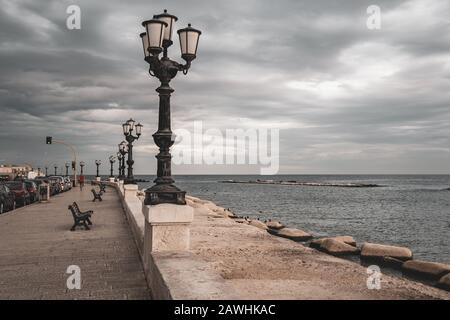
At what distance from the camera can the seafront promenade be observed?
6.02m

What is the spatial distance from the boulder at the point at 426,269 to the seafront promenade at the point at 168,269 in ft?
9.96

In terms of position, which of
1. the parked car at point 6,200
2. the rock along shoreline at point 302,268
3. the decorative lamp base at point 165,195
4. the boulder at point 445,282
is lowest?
the boulder at point 445,282

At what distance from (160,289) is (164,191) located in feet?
6.73

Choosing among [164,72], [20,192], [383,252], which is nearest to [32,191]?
[20,192]

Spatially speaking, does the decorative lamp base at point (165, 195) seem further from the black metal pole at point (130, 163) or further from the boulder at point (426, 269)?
the black metal pole at point (130, 163)

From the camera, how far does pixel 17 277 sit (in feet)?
26.5

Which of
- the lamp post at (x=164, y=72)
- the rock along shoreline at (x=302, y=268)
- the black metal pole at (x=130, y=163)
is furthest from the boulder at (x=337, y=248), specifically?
the lamp post at (x=164, y=72)

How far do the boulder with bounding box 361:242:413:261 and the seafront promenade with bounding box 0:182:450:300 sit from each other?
439 centimetres

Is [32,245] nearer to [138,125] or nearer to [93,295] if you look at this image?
[93,295]

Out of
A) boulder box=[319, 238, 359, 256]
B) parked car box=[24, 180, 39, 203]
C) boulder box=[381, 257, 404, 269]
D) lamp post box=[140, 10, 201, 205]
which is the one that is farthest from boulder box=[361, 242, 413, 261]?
parked car box=[24, 180, 39, 203]

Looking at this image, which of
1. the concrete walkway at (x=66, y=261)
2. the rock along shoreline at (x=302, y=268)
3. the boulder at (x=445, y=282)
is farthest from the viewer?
the boulder at (x=445, y=282)

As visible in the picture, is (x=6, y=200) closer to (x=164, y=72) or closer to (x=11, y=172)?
(x=164, y=72)

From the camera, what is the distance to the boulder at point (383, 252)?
55.3 feet

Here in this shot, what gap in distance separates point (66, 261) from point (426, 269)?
37.8ft
